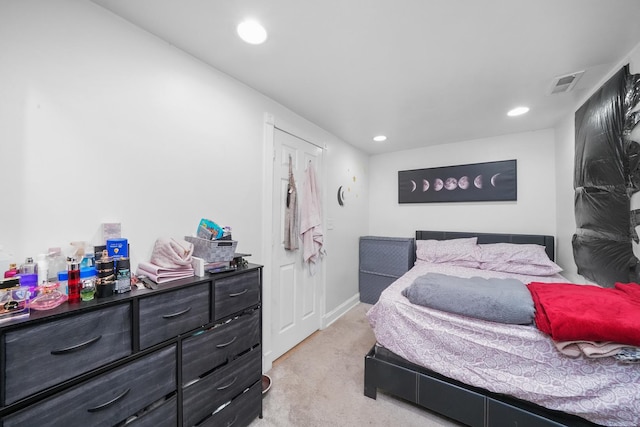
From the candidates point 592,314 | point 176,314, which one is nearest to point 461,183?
point 592,314

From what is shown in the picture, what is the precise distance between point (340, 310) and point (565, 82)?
3130 millimetres

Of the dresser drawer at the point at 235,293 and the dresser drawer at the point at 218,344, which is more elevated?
Result: the dresser drawer at the point at 235,293

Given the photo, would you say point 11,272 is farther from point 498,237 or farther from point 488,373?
point 498,237

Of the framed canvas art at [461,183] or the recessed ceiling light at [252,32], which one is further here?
the framed canvas art at [461,183]

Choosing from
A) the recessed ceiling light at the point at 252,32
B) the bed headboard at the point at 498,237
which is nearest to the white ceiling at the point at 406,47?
the recessed ceiling light at the point at 252,32

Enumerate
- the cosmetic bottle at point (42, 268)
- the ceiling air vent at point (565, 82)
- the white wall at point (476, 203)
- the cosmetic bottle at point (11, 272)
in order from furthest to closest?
the white wall at point (476, 203)
the ceiling air vent at point (565, 82)
the cosmetic bottle at point (42, 268)
the cosmetic bottle at point (11, 272)

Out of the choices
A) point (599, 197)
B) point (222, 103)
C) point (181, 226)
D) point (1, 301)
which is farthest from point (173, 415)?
point (599, 197)

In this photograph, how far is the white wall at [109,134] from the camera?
101 cm

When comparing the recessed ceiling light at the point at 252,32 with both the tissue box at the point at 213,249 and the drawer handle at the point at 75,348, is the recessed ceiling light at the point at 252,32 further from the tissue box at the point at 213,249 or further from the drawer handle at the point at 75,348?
the drawer handle at the point at 75,348

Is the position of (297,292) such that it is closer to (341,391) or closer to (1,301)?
(341,391)

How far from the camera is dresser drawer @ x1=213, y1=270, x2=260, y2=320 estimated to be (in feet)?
4.35

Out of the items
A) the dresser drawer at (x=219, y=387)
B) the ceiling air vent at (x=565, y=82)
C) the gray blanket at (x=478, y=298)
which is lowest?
the dresser drawer at (x=219, y=387)

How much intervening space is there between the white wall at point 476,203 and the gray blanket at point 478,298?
166 centimetres

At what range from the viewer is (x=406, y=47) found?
1.50m
